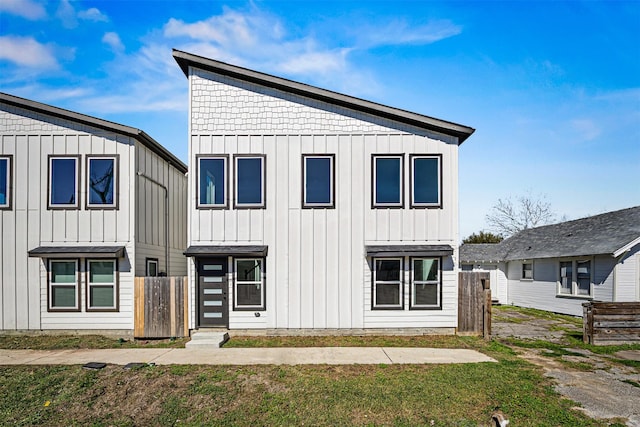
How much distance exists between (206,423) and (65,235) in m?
8.49

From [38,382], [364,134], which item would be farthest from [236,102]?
[38,382]

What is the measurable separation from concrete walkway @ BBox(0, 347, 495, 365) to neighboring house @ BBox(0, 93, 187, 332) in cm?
182

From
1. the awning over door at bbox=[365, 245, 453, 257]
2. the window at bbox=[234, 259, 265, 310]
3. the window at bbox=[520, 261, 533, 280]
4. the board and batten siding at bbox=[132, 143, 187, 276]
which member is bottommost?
the window at bbox=[520, 261, 533, 280]

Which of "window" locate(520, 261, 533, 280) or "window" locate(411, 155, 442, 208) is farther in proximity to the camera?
"window" locate(520, 261, 533, 280)

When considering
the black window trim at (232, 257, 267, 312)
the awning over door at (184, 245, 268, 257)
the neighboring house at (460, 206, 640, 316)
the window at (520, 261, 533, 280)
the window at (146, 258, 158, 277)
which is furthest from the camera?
the window at (520, 261, 533, 280)

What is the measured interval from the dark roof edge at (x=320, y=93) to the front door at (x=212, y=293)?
5.39m

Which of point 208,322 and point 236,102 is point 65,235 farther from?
point 236,102

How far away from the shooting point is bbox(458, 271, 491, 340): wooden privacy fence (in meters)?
11.5

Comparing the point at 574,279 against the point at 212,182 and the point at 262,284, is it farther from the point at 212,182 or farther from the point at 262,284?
the point at 212,182

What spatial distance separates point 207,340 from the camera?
1037 cm

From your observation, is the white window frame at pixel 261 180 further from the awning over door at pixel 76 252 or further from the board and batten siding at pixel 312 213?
the awning over door at pixel 76 252

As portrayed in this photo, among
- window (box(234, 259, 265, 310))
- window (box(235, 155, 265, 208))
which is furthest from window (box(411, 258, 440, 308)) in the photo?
window (box(235, 155, 265, 208))

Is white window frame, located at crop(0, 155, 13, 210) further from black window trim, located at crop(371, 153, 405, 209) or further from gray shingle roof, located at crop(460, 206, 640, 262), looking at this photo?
gray shingle roof, located at crop(460, 206, 640, 262)

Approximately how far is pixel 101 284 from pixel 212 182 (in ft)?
14.4
